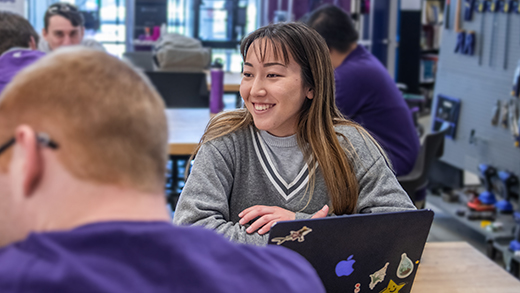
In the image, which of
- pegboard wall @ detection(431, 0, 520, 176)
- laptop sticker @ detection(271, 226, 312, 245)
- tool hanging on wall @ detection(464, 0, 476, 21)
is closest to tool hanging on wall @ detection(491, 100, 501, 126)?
pegboard wall @ detection(431, 0, 520, 176)

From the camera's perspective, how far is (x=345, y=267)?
107 centimetres

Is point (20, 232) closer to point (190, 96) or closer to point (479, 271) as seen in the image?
point (479, 271)

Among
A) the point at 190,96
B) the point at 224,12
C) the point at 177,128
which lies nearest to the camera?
the point at 177,128

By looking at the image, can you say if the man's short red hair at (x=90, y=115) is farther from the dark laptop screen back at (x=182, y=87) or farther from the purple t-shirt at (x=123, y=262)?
the dark laptop screen back at (x=182, y=87)

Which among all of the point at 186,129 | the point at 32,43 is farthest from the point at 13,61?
the point at 186,129

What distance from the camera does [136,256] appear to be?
55cm

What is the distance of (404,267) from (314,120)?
21.5 inches

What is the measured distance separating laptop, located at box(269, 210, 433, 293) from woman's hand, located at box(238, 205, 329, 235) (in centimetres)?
27

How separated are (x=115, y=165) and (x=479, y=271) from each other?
1.35 m

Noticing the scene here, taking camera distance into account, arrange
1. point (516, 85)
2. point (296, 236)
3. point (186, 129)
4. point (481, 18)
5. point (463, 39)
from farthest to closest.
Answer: point (463, 39)
point (481, 18)
point (516, 85)
point (186, 129)
point (296, 236)

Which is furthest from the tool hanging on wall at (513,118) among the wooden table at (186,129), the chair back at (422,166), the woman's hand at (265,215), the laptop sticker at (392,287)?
the laptop sticker at (392,287)

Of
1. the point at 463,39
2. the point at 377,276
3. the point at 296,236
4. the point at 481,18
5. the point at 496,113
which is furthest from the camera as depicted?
the point at 463,39

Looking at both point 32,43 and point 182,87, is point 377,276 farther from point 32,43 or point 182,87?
point 182,87

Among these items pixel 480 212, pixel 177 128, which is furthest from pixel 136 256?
pixel 480 212
